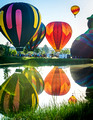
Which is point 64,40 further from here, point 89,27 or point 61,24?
point 89,27

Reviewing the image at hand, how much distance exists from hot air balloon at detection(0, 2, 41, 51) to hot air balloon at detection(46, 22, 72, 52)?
395 inches

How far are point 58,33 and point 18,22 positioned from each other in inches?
447

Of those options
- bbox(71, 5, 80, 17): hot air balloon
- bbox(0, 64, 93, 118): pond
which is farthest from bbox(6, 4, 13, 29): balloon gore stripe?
bbox(71, 5, 80, 17): hot air balloon

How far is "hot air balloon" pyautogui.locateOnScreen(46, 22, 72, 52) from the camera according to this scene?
31891mm

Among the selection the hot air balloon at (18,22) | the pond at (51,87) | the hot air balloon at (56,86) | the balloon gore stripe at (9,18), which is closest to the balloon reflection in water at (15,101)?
the pond at (51,87)

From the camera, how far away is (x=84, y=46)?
32344mm

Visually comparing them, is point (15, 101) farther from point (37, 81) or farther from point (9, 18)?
point (9, 18)

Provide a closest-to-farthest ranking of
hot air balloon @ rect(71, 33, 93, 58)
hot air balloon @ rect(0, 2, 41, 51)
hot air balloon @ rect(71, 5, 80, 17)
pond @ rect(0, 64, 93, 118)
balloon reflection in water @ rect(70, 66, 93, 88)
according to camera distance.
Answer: pond @ rect(0, 64, 93, 118), balloon reflection in water @ rect(70, 66, 93, 88), hot air balloon @ rect(0, 2, 41, 51), hot air balloon @ rect(71, 5, 80, 17), hot air balloon @ rect(71, 33, 93, 58)

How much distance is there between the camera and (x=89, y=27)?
121 feet

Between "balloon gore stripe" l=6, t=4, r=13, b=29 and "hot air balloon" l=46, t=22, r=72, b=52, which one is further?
"hot air balloon" l=46, t=22, r=72, b=52

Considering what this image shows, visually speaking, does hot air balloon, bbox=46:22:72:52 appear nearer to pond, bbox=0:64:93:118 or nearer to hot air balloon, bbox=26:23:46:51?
hot air balloon, bbox=26:23:46:51

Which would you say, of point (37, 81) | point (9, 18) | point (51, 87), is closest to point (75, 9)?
point (9, 18)

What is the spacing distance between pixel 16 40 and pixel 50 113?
18990mm

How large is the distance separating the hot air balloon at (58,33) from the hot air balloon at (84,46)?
218 centimetres
